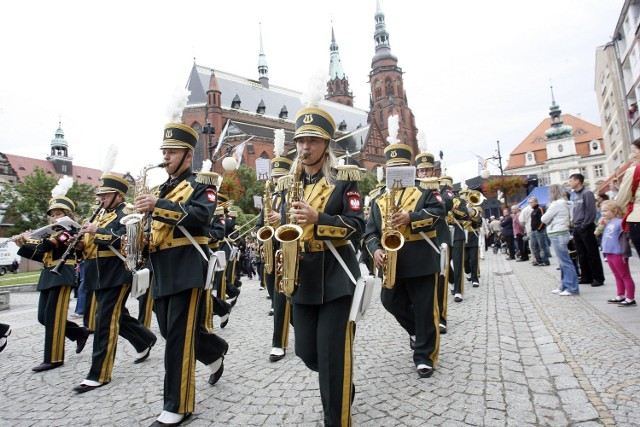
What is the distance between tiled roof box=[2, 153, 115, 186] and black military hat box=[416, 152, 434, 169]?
82.0m

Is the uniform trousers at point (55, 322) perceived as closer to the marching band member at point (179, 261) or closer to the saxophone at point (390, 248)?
the marching band member at point (179, 261)

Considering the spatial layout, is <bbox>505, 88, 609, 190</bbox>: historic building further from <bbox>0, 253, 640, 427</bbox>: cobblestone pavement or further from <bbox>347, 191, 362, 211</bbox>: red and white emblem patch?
<bbox>347, 191, 362, 211</bbox>: red and white emblem patch

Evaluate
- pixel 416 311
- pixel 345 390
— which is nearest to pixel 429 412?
pixel 345 390

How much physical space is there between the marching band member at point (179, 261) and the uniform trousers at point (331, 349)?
1109 millimetres

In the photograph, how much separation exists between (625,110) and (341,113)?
2304 inches

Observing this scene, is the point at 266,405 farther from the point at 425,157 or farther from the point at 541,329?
the point at 425,157

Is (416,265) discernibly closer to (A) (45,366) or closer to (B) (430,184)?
(B) (430,184)

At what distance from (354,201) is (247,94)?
76.8m

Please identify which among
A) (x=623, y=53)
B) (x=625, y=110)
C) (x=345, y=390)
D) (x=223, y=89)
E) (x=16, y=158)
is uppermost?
(x=223, y=89)

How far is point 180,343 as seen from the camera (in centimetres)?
356

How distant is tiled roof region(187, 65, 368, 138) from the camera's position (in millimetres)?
67375

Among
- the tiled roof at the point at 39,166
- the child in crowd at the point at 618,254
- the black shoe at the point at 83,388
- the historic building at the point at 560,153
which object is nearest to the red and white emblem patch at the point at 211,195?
the black shoe at the point at 83,388

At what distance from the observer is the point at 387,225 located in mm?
4414

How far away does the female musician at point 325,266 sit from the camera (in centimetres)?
294
